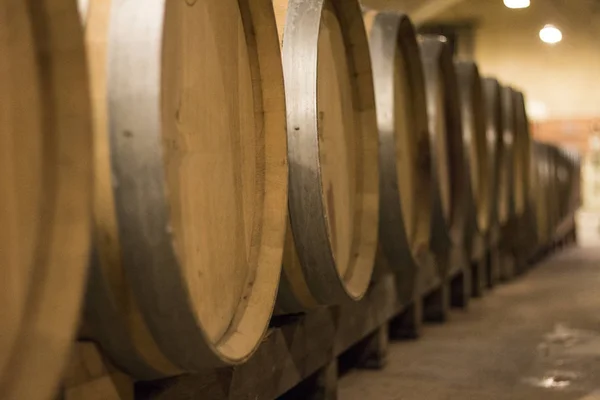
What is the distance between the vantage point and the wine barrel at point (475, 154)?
418 centimetres

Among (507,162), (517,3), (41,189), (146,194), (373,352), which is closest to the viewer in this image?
(41,189)

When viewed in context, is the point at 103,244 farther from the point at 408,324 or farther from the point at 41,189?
the point at 408,324

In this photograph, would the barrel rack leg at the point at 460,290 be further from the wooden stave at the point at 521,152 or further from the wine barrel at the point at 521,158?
the wooden stave at the point at 521,152

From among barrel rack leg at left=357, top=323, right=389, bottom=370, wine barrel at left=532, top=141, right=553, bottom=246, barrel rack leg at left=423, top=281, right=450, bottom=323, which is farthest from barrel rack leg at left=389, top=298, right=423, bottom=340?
wine barrel at left=532, top=141, right=553, bottom=246

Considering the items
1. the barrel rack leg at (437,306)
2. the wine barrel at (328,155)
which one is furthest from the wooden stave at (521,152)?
the wine barrel at (328,155)

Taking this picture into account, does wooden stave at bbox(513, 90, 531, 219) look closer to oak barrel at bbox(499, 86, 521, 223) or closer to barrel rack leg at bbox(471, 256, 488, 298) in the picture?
oak barrel at bbox(499, 86, 521, 223)

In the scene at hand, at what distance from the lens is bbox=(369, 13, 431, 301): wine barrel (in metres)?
2.78

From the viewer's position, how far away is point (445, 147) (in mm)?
4016

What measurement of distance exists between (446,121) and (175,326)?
2.85m

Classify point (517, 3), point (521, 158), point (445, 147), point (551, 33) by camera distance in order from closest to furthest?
point (445, 147) → point (517, 3) → point (521, 158) → point (551, 33)

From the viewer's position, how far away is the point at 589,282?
602cm

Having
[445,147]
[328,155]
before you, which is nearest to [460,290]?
[445,147]

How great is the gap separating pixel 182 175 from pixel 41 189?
41 centimetres

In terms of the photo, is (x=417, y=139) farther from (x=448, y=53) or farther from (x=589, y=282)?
(x=589, y=282)
